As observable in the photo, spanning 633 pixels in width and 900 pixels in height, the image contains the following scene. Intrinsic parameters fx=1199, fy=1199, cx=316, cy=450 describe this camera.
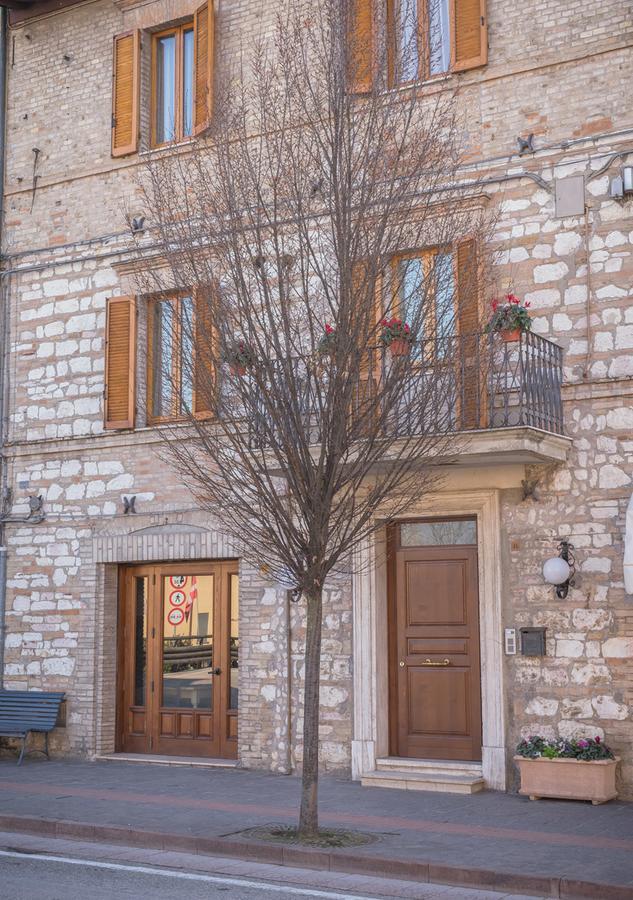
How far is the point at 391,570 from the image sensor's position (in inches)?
503

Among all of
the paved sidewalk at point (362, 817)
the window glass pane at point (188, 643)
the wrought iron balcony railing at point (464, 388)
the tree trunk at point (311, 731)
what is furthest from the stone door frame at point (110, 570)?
the tree trunk at point (311, 731)

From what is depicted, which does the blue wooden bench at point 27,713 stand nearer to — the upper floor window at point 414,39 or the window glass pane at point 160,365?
the window glass pane at point 160,365

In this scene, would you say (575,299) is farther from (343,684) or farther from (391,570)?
(343,684)

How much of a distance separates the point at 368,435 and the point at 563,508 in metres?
3.04

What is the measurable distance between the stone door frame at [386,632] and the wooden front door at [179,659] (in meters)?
1.91

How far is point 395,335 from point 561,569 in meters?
2.87

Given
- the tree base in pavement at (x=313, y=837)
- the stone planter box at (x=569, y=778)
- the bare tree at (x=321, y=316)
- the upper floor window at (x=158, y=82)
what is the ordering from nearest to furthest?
the tree base in pavement at (x=313, y=837), the bare tree at (x=321, y=316), the stone planter box at (x=569, y=778), the upper floor window at (x=158, y=82)

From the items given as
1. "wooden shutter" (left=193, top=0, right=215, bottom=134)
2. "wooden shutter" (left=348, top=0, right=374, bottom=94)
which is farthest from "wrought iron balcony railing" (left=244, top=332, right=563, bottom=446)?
"wooden shutter" (left=193, top=0, right=215, bottom=134)

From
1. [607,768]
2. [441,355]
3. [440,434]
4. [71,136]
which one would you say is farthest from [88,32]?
[607,768]

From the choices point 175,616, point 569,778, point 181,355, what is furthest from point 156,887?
point 175,616

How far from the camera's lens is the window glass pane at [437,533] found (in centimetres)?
1238

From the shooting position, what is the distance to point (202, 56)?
14.4 m

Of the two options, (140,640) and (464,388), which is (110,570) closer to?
(140,640)

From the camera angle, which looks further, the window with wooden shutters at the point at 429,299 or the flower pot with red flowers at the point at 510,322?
the flower pot with red flowers at the point at 510,322
